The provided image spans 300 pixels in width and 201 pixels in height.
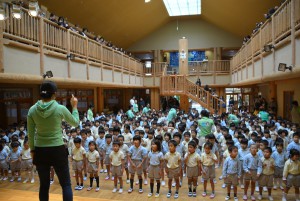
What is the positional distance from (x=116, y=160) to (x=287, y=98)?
33.9 feet

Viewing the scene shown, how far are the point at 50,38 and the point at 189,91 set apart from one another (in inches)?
404

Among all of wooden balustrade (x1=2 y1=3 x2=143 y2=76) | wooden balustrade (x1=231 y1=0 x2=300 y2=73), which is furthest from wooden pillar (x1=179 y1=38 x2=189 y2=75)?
wooden balustrade (x1=231 y1=0 x2=300 y2=73)

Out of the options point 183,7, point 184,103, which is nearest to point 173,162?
point 184,103

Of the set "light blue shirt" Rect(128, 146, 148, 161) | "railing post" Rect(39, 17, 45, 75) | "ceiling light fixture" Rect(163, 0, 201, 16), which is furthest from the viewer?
"ceiling light fixture" Rect(163, 0, 201, 16)

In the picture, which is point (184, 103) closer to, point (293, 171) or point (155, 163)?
point (155, 163)

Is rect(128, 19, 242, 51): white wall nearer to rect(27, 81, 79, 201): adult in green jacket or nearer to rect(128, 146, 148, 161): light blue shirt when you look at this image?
rect(128, 146, 148, 161): light blue shirt

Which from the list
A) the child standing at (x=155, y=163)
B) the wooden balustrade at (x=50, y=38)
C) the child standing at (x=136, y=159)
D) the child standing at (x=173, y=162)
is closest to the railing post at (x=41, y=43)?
the wooden balustrade at (x=50, y=38)

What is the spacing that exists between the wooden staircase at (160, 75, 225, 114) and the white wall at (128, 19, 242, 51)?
970cm

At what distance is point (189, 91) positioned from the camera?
16578mm

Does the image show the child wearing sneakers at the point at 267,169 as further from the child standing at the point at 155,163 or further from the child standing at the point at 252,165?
the child standing at the point at 155,163

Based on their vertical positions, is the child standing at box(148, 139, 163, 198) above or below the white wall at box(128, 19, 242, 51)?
below

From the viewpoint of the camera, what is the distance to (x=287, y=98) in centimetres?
1327

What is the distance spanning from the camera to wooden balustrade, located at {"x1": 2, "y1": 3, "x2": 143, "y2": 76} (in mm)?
Result: 6309

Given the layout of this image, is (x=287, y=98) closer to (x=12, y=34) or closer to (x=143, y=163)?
(x=143, y=163)
